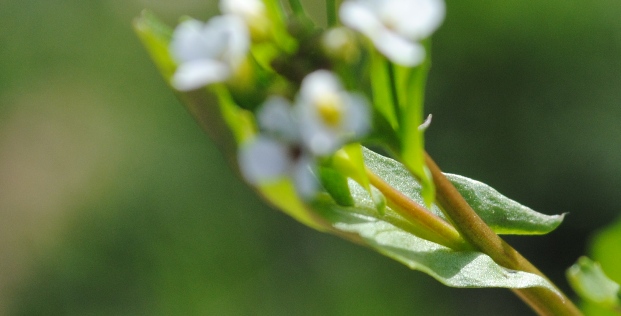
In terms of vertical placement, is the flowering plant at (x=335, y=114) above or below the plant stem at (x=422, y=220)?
above

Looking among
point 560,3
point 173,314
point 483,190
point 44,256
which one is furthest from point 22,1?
point 483,190

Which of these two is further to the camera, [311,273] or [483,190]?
[311,273]

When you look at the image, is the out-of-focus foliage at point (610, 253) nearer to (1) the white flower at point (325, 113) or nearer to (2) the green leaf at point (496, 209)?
(2) the green leaf at point (496, 209)

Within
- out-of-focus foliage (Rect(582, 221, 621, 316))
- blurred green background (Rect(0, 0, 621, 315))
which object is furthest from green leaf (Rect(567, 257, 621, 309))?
blurred green background (Rect(0, 0, 621, 315))

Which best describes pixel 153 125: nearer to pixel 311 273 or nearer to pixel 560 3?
pixel 311 273

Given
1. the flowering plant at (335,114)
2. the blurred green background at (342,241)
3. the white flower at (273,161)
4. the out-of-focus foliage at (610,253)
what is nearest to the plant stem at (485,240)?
the flowering plant at (335,114)

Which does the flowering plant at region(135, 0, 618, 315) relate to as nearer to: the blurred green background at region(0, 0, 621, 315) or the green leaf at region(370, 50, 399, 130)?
the green leaf at region(370, 50, 399, 130)

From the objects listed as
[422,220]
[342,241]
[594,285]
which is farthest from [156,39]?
[342,241]
